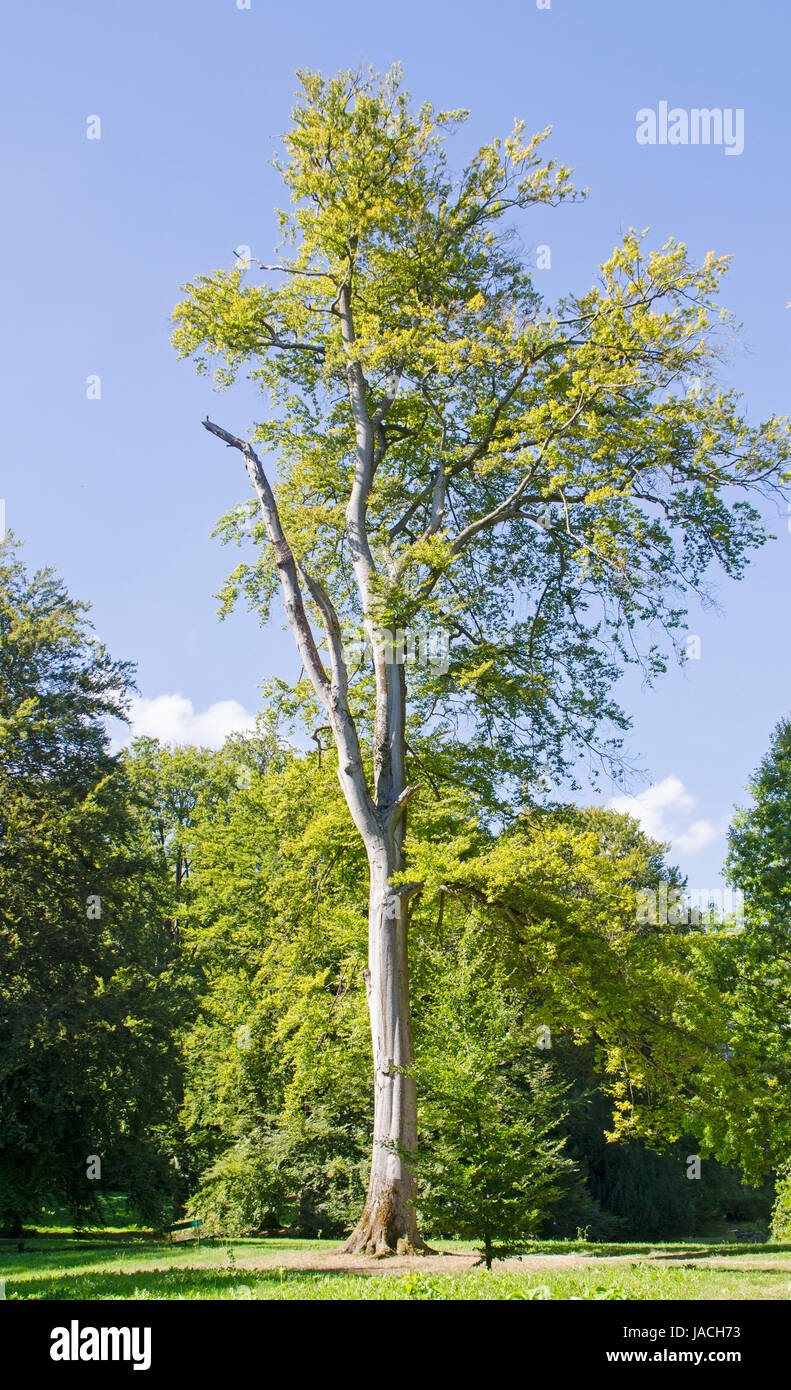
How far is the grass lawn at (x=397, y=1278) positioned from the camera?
7891 millimetres

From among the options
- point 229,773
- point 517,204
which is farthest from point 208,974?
point 517,204

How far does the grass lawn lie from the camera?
311 inches

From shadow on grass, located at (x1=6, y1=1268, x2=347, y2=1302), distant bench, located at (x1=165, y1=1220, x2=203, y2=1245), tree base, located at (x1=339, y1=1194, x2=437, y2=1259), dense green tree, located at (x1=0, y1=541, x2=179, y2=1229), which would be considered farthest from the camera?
distant bench, located at (x1=165, y1=1220, x2=203, y2=1245)

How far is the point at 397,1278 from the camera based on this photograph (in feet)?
28.5

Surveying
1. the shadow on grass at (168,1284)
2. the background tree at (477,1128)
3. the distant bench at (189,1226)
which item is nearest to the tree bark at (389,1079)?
the background tree at (477,1128)

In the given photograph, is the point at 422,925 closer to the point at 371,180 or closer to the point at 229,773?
the point at 371,180

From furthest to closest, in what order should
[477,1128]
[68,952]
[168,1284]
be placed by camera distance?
[68,952] < [477,1128] < [168,1284]

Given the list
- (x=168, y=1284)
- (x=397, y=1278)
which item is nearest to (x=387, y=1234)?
(x=168, y=1284)

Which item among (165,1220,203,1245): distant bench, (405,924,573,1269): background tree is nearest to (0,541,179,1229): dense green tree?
(165,1220,203,1245): distant bench

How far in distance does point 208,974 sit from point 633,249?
932 inches

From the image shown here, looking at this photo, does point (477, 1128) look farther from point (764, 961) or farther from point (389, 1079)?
point (764, 961)

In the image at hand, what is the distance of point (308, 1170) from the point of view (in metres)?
24.8

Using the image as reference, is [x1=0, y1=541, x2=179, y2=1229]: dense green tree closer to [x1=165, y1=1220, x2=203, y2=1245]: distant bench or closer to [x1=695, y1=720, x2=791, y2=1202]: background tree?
[x1=165, y1=1220, x2=203, y2=1245]: distant bench

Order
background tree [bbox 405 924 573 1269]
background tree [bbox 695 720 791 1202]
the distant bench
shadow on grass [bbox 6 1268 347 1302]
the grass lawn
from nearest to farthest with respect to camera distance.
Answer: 1. the grass lawn
2. shadow on grass [bbox 6 1268 347 1302]
3. background tree [bbox 405 924 573 1269]
4. background tree [bbox 695 720 791 1202]
5. the distant bench
